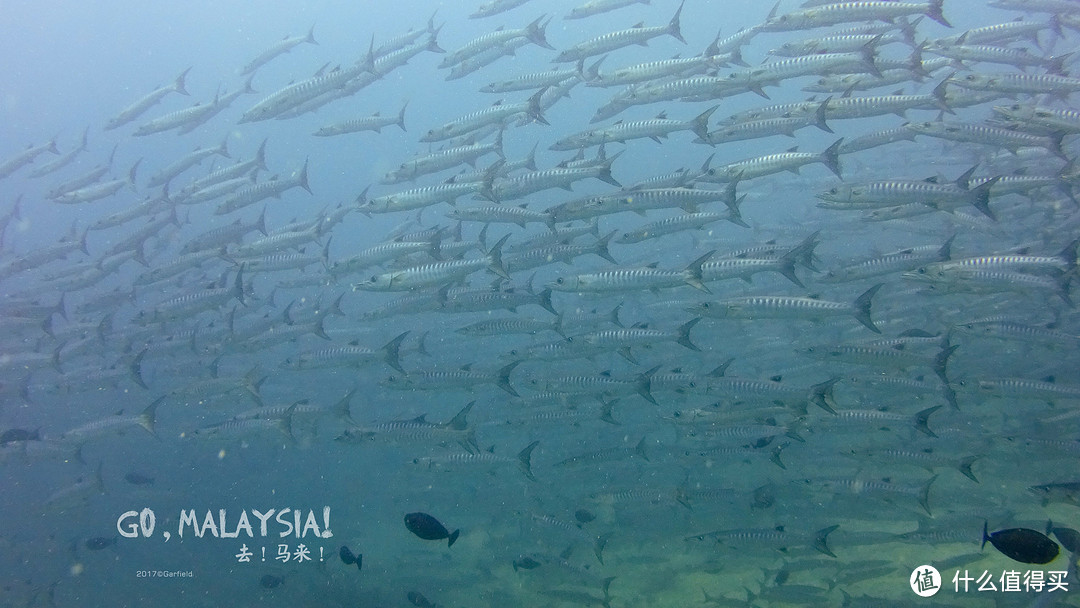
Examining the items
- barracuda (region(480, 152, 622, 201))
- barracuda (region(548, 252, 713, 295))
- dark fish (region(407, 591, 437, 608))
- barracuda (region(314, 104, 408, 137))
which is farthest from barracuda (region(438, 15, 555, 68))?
dark fish (region(407, 591, 437, 608))

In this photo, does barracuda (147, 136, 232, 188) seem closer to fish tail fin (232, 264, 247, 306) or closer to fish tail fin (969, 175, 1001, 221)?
fish tail fin (232, 264, 247, 306)

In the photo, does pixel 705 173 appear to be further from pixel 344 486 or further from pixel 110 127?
pixel 110 127

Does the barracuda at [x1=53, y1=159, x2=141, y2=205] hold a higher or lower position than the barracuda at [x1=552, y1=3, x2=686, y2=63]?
higher

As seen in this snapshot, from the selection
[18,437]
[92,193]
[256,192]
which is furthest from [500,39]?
[18,437]

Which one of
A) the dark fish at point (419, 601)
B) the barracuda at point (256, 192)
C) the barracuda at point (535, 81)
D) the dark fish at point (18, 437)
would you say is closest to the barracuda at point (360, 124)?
the barracuda at point (256, 192)

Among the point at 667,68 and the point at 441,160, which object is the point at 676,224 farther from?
the point at 441,160

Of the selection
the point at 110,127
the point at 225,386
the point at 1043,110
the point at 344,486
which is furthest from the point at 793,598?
the point at 110,127

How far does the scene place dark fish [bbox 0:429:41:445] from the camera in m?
10.1

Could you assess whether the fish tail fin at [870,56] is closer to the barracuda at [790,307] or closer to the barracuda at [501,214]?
the barracuda at [790,307]

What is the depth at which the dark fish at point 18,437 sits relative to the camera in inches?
397

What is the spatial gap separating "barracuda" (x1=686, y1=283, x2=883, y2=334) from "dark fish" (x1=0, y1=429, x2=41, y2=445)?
1207cm

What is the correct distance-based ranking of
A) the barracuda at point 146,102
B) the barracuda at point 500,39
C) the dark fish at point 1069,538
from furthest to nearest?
the barracuda at point 146,102 → the barracuda at point 500,39 → the dark fish at point 1069,538

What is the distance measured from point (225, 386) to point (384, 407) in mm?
8564

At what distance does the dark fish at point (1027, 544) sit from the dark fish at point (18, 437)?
14056 millimetres
